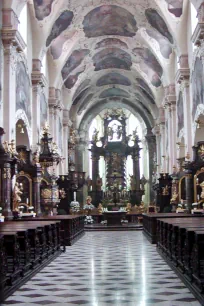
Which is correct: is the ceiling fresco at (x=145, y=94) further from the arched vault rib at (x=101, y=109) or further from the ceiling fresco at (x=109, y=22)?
the ceiling fresco at (x=109, y=22)

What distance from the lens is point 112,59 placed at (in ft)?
112

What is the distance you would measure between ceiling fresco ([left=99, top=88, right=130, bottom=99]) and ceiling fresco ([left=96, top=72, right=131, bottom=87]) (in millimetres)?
1808

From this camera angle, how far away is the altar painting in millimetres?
20000

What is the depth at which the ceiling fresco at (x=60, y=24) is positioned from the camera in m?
24.3

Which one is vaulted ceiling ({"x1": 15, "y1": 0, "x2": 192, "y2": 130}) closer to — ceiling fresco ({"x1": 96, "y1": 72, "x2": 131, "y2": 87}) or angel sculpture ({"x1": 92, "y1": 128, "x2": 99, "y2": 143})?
ceiling fresco ({"x1": 96, "y1": 72, "x2": 131, "y2": 87})

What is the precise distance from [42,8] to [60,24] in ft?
8.32

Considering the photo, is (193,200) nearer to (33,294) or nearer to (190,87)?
(190,87)

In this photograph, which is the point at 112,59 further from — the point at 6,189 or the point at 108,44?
the point at 6,189

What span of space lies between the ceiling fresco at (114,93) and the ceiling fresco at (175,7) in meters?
18.6

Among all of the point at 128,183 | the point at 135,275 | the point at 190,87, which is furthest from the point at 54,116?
the point at 135,275


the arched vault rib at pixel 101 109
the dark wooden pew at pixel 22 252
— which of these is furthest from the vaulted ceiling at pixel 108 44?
the dark wooden pew at pixel 22 252

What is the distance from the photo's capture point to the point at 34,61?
23.5 m

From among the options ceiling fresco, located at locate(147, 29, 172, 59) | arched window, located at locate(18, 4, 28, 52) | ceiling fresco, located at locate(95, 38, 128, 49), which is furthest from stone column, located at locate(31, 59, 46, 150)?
ceiling fresco, located at locate(95, 38, 128, 49)

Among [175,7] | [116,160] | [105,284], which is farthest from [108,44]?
[105,284]
